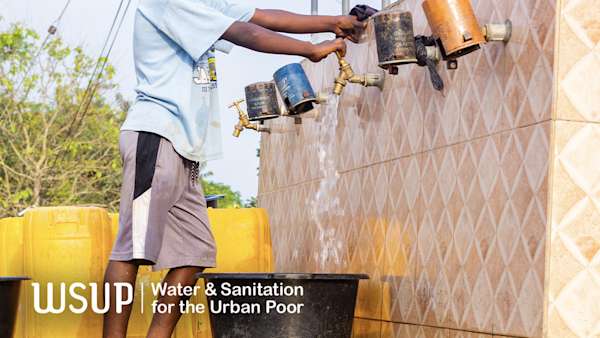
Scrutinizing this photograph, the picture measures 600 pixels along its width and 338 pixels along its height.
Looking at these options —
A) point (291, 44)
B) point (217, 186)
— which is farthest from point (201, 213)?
point (217, 186)

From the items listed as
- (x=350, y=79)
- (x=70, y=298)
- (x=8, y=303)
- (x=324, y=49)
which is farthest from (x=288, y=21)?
(x=70, y=298)

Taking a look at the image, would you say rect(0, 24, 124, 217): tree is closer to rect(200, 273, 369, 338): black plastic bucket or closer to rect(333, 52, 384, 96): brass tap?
rect(333, 52, 384, 96): brass tap

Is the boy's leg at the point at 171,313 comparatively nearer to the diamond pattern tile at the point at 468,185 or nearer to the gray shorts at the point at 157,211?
the gray shorts at the point at 157,211

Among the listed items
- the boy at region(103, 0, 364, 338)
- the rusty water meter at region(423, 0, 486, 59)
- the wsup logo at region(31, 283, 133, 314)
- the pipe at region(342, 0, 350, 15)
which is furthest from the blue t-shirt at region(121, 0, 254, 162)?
the pipe at region(342, 0, 350, 15)

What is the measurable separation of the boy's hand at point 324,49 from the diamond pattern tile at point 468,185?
1.13ft

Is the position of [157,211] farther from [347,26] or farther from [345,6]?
[345,6]

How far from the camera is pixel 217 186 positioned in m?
33.3

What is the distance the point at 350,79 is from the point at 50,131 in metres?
18.4

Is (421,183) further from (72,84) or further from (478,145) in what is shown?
(72,84)

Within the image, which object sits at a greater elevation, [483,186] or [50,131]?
[50,131]

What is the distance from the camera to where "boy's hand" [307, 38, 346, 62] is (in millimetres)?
4078

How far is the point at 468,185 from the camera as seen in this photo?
3.77 m

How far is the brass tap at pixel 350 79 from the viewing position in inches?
185

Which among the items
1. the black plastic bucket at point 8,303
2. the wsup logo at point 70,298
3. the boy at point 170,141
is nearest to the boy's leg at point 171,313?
the boy at point 170,141
